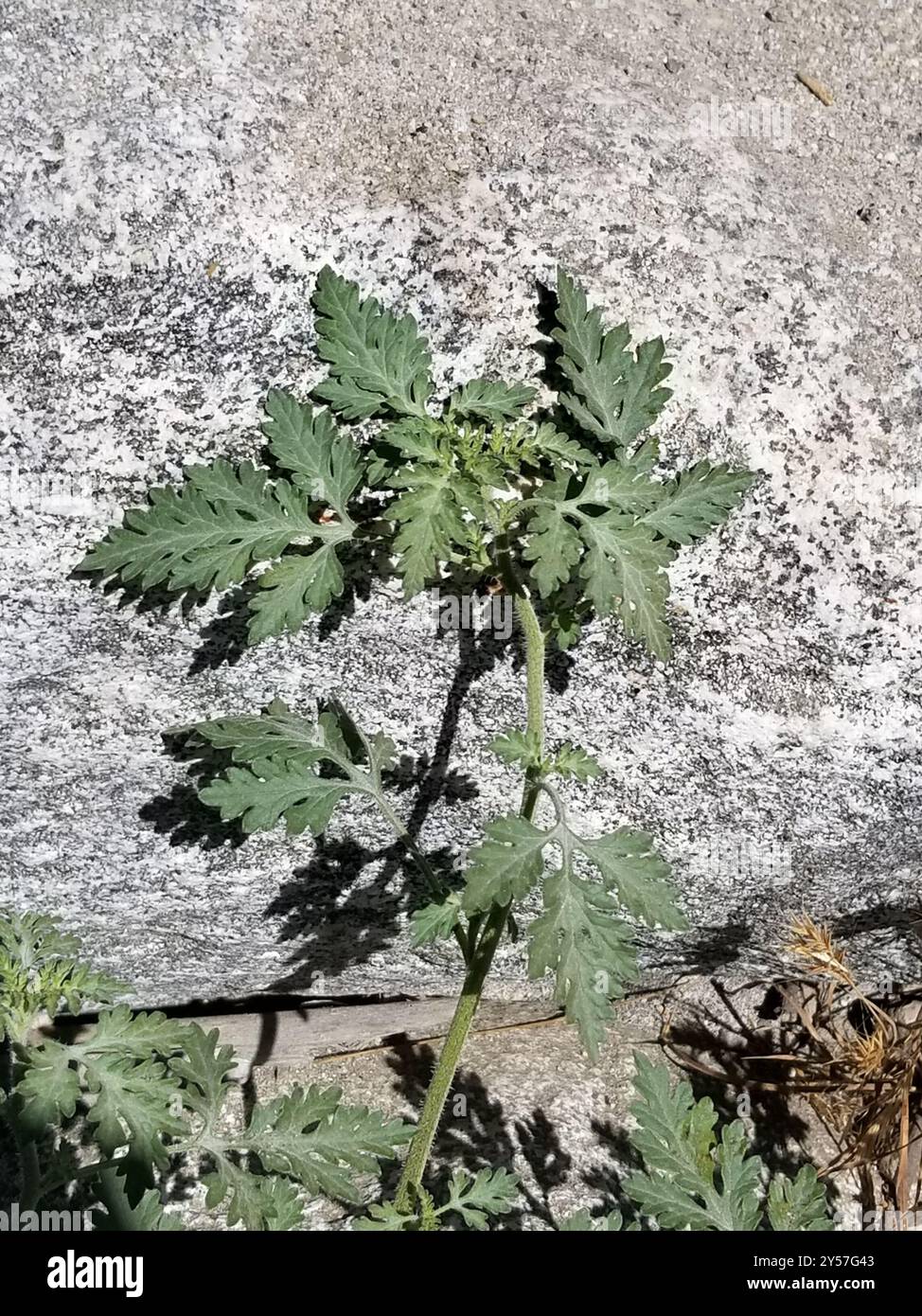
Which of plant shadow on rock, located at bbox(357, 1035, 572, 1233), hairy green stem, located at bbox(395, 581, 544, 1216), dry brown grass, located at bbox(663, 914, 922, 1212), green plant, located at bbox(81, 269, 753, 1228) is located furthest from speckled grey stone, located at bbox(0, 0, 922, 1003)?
plant shadow on rock, located at bbox(357, 1035, 572, 1233)

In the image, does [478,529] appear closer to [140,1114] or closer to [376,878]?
[376,878]

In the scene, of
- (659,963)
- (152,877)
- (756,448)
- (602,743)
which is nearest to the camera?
(756,448)

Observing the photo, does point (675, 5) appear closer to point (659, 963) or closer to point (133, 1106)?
point (659, 963)

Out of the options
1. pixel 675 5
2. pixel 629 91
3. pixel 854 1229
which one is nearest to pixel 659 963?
pixel 854 1229

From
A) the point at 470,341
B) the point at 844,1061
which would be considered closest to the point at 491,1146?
the point at 844,1061

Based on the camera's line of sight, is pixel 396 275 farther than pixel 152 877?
No

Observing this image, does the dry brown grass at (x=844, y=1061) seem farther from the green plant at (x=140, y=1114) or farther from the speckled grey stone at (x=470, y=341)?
the green plant at (x=140, y=1114)

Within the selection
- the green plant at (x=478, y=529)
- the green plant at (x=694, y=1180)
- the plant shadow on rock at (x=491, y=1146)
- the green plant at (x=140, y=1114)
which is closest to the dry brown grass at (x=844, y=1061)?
the plant shadow on rock at (x=491, y=1146)
